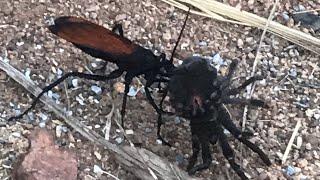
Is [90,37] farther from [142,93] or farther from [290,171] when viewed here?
[290,171]

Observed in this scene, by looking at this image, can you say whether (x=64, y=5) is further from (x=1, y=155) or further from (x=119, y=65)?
(x=1, y=155)

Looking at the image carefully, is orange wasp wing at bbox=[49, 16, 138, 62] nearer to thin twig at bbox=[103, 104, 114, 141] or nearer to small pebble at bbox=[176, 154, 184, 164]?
thin twig at bbox=[103, 104, 114, 141]

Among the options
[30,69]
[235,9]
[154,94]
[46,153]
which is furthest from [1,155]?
[235,9]

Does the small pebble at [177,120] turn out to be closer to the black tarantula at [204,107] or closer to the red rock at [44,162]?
the black tarantula at [204,107]

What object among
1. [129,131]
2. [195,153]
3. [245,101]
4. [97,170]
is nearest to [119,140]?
[129,131]

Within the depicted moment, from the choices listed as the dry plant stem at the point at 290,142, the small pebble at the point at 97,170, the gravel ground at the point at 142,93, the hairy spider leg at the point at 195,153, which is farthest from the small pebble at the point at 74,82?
the dry plant stem at the point at 290,142

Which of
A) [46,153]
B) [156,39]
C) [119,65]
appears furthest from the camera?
[156,39]

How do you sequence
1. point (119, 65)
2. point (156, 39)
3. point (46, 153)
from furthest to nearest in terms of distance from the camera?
point (156, 39) < point (119, 65) < point (46, 153)
